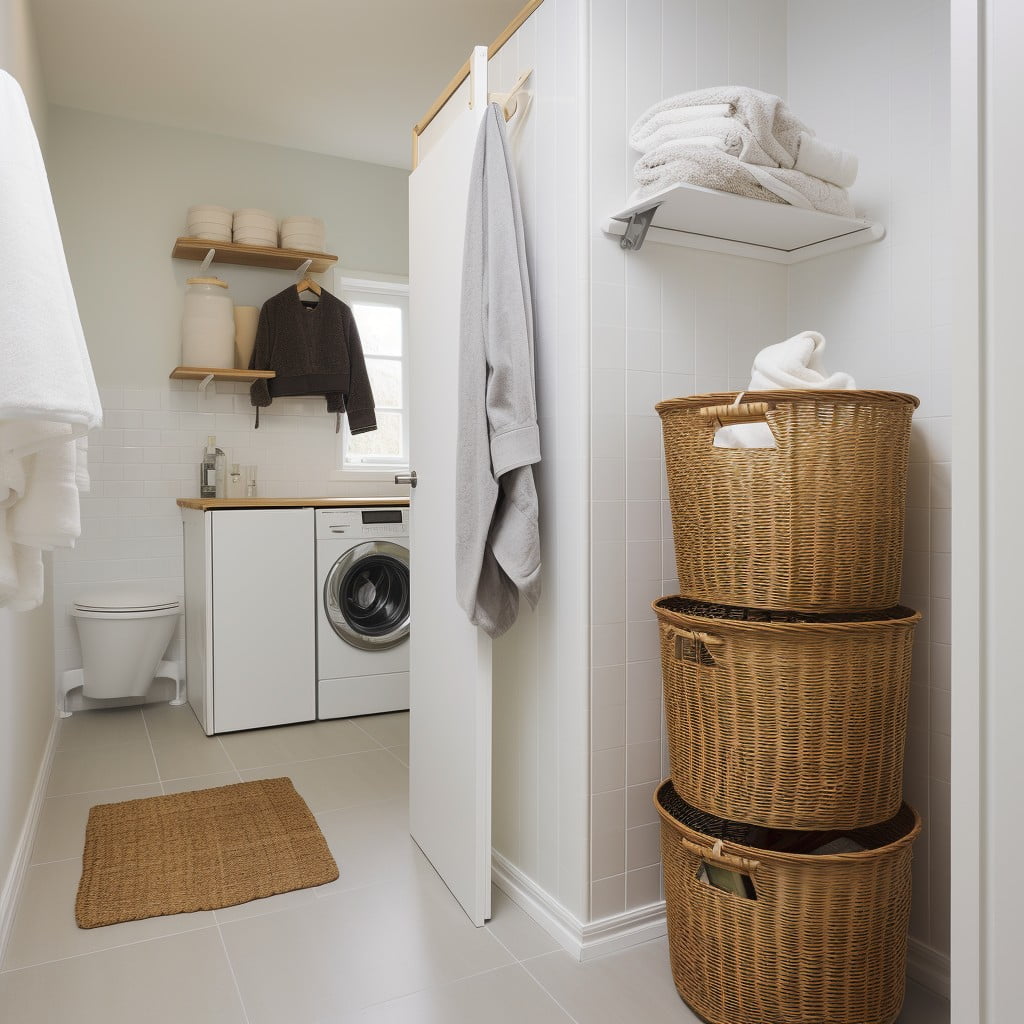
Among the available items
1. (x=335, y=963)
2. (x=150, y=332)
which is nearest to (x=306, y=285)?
(x=150, y=332)

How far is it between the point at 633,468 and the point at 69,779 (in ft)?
7.46

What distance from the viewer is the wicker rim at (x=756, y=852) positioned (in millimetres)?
1433

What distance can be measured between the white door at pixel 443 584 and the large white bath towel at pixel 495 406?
10 centimetres

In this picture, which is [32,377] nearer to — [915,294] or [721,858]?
[721,858]

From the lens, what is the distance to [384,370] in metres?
4.55

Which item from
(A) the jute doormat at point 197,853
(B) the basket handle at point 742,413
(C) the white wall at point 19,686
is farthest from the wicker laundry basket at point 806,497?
(C) the white wall at point 19,686

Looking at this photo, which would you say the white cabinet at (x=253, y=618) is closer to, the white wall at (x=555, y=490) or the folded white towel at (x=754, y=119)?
the white wall at (x=555, y=490)

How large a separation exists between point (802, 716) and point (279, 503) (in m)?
2.49

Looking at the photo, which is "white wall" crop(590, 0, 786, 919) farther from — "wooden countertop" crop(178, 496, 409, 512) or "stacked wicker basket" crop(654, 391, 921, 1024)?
"wooden countertop" crop(178, 496, 409, 512)

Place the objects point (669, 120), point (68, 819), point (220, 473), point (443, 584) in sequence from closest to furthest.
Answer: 1. point (669, 120)
2. point (443, 584)
3. point (68, 819)
4. point (220, 473)

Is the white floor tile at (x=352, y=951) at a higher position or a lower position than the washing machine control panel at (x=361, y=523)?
lower

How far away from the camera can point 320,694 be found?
3.56m

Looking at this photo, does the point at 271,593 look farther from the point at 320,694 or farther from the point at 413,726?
the point at 413,726

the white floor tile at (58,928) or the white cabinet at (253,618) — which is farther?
the white cabinet at (253,618)
